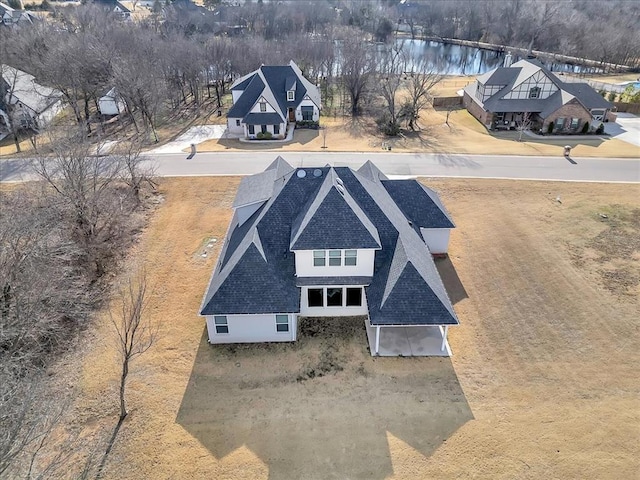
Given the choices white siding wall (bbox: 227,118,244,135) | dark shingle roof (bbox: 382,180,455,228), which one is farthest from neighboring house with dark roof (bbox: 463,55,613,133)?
dark shingle roof (bbox: 382,180,455,228)

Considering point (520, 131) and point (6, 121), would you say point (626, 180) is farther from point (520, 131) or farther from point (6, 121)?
point (6, 121)

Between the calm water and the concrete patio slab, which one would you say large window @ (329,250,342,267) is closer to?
the concrete patio slab

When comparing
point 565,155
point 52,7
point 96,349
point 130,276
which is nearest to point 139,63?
point 130,276

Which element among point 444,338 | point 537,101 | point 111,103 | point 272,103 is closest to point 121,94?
point 111,103

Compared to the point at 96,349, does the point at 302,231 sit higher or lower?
higher

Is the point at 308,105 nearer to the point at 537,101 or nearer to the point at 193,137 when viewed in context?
the point at 193,137

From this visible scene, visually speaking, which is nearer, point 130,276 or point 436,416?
point 436,416
